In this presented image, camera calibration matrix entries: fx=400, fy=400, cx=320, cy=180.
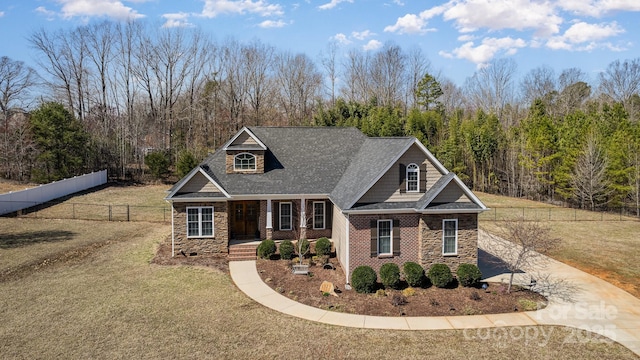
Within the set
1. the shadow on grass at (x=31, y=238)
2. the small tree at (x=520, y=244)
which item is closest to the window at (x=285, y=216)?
the small tree at (x=520, y=244)

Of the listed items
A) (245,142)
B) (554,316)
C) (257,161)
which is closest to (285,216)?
(257,161)

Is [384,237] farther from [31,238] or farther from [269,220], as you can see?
[31,238]

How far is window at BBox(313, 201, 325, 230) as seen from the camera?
22.1 meters

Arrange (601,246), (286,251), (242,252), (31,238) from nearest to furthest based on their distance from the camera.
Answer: (286,251) < (242,252) < (31,238) < (601,246)

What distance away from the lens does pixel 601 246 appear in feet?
77.7

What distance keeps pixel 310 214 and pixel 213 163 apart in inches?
253

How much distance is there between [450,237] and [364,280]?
4.41 metres

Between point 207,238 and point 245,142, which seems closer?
point 207,238

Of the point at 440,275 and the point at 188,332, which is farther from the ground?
the point at 440,275

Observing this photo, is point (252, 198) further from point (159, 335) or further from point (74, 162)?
point (74, 162)

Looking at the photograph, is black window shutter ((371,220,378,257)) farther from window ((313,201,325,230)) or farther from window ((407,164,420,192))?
window ((313,201,325,230))

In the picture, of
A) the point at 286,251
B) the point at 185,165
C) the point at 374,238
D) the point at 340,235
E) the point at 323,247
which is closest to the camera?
the point at 374,238

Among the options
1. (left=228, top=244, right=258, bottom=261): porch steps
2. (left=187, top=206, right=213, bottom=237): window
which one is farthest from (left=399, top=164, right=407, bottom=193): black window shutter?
(left=187, top=206, right=213, bottom=237): window

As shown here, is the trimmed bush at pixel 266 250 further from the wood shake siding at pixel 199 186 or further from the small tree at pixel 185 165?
the small tree at pixel 185 165
